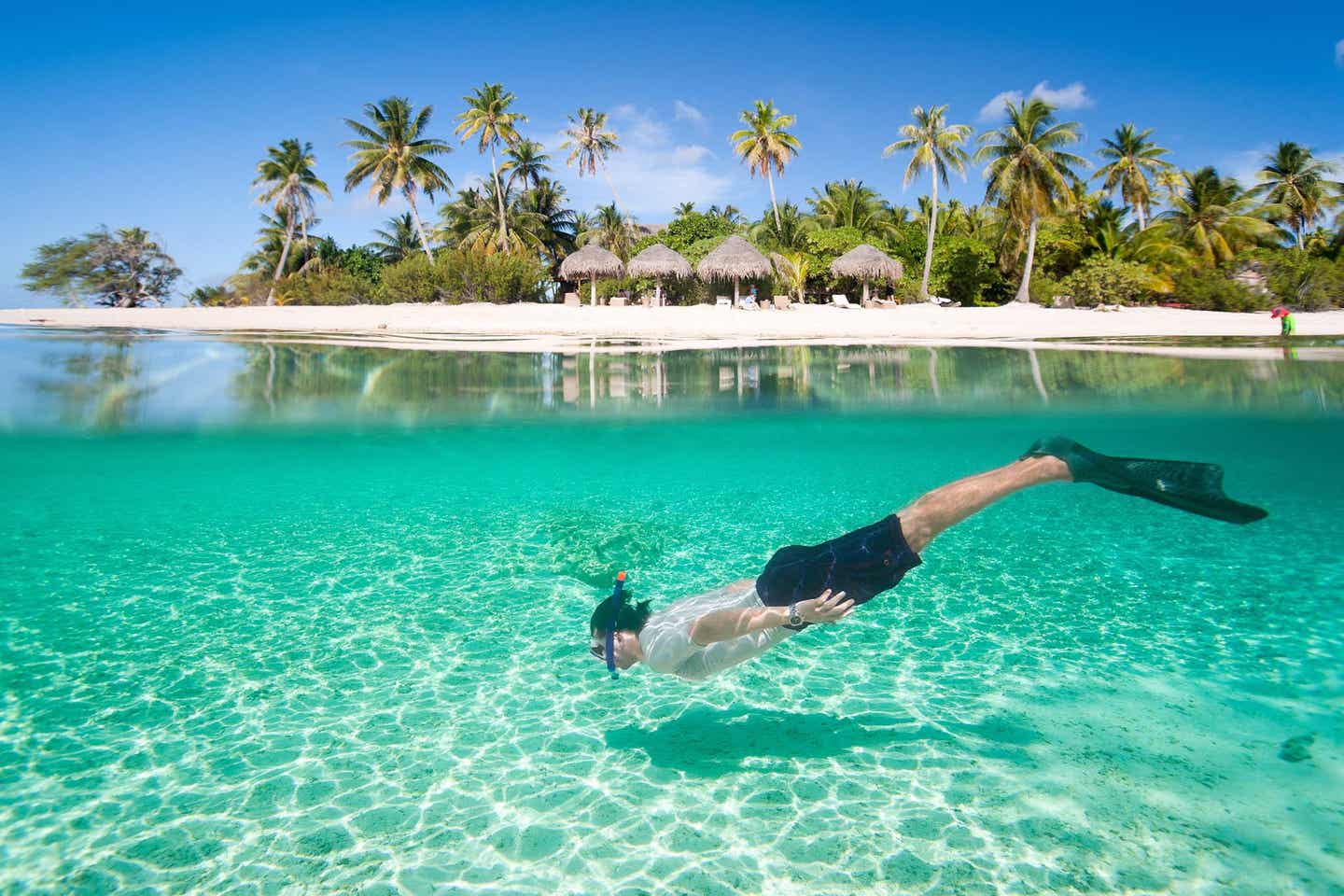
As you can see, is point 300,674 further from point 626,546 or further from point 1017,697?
point 1017,697

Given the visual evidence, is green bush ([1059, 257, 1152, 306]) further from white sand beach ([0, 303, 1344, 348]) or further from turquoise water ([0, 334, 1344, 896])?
turquoise water ([0, 334, 1344, 896])

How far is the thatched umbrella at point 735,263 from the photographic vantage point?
111 ft

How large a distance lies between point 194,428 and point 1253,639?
2015cm

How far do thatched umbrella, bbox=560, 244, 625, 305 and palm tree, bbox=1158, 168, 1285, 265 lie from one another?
27.5 m

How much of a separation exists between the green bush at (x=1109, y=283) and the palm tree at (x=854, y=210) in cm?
1127

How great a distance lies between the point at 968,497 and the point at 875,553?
2.00 feet

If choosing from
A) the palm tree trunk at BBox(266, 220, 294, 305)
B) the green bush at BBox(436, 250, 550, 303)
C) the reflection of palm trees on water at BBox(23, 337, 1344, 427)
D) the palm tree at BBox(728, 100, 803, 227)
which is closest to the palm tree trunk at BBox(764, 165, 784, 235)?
the palm tree at BBox(728, 100, 803, 227)

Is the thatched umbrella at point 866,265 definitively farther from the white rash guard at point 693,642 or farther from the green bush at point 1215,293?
the white rash guard at point 693,642

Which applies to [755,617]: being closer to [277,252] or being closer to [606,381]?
[606,381]

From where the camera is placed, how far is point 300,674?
6297 millimetres

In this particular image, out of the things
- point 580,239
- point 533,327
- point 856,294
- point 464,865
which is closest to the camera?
point 464,865

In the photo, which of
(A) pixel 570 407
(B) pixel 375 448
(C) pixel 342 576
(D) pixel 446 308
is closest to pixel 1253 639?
(C) pixel 342 576

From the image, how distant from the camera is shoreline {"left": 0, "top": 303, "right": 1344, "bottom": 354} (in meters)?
24.7

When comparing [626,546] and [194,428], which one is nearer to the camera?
[626,546]
